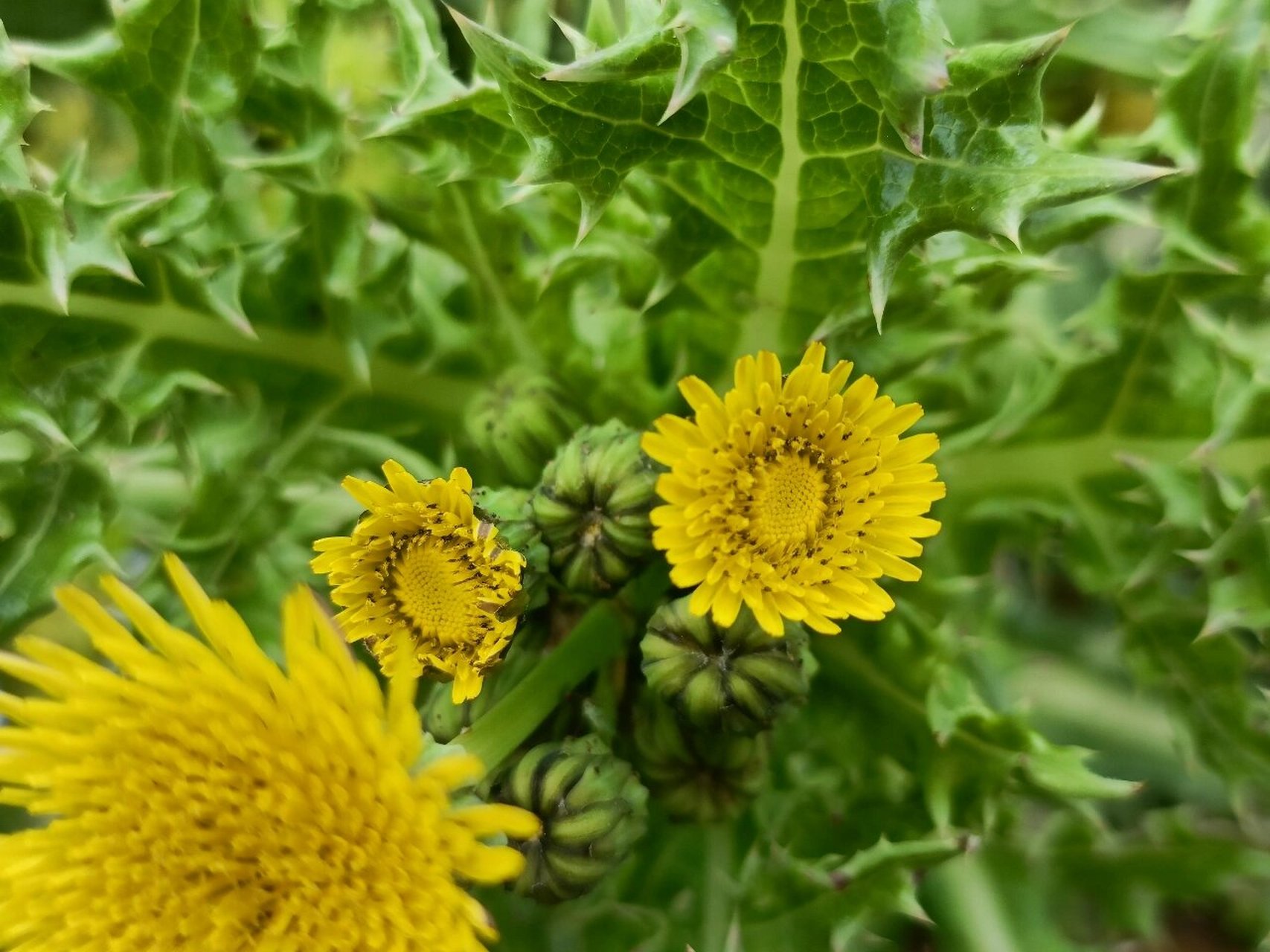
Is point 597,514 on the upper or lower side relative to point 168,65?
lower

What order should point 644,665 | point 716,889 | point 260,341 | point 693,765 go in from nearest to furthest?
point 644,665
point 693,765
point 716,889
point 260,341

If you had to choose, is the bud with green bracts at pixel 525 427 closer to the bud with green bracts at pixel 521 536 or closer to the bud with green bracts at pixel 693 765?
the bud with green bracts at pixel 521 536


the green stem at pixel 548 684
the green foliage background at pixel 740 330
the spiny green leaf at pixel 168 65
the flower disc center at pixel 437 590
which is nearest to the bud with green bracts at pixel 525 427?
the green foliage background at pixel 740 330

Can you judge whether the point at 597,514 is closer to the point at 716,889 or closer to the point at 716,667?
the point at 716,667

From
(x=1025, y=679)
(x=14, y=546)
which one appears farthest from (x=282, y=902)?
(x=1025, y=679)

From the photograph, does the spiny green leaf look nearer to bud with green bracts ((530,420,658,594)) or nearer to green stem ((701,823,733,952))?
bud with green bracts ((530,420,658,594))

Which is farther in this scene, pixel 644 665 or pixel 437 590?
pixel 644 665

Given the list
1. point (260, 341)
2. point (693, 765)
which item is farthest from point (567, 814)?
point (260, 341)

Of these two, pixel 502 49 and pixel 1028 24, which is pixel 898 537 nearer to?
pixel 502 49
